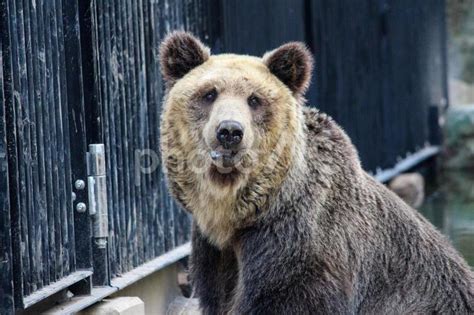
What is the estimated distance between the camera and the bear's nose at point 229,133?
5.21 m

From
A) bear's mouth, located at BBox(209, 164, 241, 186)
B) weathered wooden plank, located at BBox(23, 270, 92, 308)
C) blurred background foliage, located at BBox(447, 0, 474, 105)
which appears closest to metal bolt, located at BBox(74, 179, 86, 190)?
weathered wooden plank, located at BBox(23, 270, 92, 308)

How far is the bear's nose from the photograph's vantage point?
521cm

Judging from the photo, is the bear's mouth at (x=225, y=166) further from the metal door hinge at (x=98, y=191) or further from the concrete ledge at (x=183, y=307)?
the concrete ledge at (x=183, y=307)

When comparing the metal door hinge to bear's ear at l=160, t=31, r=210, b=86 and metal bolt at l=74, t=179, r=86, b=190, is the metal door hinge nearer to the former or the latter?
metal bolt at l=74, t=179, r=86, b=190

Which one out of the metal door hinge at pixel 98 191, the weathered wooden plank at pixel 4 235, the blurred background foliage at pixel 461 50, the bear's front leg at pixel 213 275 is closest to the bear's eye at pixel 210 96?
the bear's front leg at pixel 213 275

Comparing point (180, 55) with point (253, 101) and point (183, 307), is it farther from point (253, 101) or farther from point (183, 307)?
point (183, 307)

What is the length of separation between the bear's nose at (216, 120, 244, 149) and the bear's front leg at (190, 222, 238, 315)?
61cm

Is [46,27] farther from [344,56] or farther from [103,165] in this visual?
[344,56]

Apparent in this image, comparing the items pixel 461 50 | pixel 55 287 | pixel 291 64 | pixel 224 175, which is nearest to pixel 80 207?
pixel 55 287

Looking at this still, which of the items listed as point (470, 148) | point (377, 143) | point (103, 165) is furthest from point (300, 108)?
point (470, 148)

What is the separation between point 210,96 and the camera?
5.48m

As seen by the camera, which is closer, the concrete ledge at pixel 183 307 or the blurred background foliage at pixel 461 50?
the concrete ledge at pixel 183 307

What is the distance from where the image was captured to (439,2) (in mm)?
18531

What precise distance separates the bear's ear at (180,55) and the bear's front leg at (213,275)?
79 centimetres
